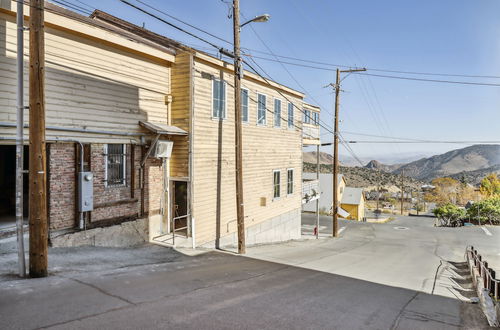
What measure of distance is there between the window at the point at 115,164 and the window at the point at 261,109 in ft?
24.2

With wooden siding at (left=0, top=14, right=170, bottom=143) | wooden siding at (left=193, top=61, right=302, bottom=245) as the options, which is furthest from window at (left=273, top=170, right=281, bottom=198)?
wooden siding at (left=0, top=14, right=170, bottom=143)

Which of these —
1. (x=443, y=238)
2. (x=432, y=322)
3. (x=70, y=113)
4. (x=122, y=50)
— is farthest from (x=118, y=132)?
(x=443, y=238)

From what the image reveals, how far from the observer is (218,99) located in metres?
13.5

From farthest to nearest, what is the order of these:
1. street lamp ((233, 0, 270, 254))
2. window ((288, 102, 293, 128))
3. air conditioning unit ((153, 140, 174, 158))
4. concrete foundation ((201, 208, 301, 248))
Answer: window ((288, 102, 293, 128)) < concrete foundation ((201, 208, 301, 248)) < street lamp ((233, 0, 270, 254)) < air conditioning unit ((153, 140, 174, 158))

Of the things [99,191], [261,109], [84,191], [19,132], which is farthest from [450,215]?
[19,132]

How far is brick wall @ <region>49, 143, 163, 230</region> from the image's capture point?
8977mm

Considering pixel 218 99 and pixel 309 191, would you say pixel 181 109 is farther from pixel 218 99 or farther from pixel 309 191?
pixel 309 191

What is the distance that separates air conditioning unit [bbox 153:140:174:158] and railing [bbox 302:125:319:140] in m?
12.3

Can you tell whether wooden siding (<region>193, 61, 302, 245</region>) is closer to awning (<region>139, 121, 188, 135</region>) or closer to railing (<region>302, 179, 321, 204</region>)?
awning (<region>139, 121, 188, 135</region>)

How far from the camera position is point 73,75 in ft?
30.7

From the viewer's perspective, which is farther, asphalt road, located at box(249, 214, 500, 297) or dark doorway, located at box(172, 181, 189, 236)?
dark doorway, located at box(172, 181, 189, 236)

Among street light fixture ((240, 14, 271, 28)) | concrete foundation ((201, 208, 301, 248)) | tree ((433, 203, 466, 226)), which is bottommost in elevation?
tree ((433, 203, 466, 226))

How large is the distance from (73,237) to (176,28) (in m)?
6.25

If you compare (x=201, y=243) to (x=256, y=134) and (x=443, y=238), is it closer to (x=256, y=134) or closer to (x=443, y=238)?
(x=256, y=134)
